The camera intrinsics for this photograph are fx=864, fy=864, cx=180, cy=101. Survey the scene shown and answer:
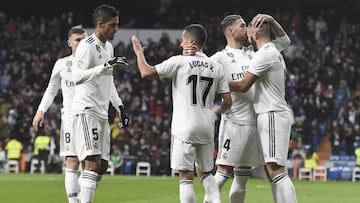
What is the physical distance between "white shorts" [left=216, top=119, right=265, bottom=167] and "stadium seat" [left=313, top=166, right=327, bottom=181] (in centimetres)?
1700

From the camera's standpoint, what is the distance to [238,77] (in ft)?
34.7

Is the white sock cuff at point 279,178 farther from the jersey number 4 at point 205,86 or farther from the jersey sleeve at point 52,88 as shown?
the jersey sleeve at point 52,88

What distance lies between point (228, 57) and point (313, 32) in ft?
83.7

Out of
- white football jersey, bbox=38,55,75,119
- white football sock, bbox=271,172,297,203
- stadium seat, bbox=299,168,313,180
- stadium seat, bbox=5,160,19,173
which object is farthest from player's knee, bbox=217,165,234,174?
stadium seat, bbox=5,160,19,173

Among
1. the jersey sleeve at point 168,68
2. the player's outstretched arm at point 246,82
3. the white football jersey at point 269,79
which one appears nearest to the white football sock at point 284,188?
the white football jersey at point 269,79

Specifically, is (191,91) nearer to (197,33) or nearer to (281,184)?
(197,33)

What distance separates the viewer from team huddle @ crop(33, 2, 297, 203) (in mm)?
9656

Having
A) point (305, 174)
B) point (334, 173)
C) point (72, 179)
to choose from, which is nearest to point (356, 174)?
point (334, 173)

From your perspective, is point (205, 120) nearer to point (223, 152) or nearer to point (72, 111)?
point (223, 152)

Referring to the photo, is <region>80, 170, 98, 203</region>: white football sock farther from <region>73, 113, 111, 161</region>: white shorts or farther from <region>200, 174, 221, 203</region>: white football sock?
<region>200, 174, 221, 203</region>: white football sock

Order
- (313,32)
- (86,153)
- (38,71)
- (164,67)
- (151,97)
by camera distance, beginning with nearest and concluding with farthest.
Result: 1. (164,67)
2. (86,153)
3. (151,97)
4. (38,71)
5. (313,32)

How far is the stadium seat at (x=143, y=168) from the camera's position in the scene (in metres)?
27.8

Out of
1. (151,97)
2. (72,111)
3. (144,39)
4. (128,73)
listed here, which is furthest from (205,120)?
(144,39)

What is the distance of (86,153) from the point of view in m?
10.3
